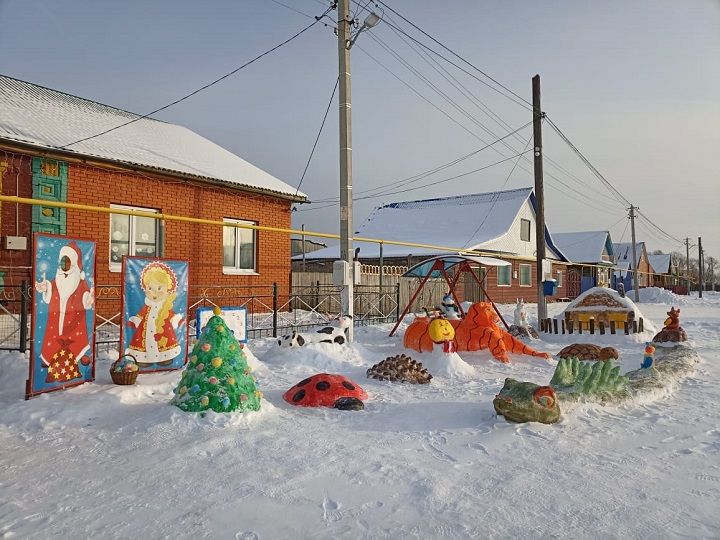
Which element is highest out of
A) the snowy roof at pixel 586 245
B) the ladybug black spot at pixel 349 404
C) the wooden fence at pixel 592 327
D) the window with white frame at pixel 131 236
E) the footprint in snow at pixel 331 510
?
the snowy roof at pixel 586 245

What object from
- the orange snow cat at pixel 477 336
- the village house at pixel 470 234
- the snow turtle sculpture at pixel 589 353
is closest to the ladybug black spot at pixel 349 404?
the orange snow cat at pixel 477 336

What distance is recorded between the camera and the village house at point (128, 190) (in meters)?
9.92

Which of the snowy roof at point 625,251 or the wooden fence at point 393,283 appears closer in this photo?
the wooden fence at point 393,283

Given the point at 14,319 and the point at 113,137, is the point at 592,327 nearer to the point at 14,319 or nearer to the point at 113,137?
the point at 14,319

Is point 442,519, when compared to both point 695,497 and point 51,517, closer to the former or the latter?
point 695,497

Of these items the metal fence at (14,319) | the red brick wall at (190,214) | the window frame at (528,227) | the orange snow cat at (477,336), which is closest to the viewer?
the metal fence at (14,319)

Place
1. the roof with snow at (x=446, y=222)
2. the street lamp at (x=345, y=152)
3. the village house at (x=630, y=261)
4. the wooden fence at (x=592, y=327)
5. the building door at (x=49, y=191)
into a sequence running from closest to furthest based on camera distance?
the street lamp at (x=345, y=152), the building door at (x=49, y=191), the wooden fence at (x=592, y=327), the roof with snow at (x=446, y=222), the village house at (x=630, y=261)

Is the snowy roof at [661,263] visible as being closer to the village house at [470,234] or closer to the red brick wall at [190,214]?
the village house at [470,234]

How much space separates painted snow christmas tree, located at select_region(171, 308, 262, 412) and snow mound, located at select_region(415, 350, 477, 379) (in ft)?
11.0

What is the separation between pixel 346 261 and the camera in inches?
383

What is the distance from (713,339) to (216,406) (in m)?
12.7

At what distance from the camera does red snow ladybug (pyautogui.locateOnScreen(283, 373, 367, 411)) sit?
18.8 ft

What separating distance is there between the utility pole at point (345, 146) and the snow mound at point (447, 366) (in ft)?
6.79

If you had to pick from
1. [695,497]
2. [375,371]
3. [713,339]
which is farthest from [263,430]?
[713,339]
